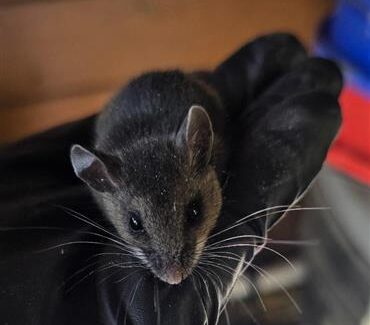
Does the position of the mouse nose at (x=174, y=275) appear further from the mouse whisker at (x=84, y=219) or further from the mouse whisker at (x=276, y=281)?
the mouse whisker at (x=276, y=281)

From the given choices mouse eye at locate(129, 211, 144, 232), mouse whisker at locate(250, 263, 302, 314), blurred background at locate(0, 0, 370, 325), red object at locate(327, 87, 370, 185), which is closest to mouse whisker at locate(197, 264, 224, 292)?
mouse eye at locate(129, 211, 144, 232)

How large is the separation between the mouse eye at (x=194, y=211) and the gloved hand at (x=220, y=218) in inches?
1.7

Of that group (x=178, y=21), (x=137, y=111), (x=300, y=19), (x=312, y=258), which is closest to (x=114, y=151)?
(x=137, y=111)

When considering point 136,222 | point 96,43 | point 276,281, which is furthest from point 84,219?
point 96,43

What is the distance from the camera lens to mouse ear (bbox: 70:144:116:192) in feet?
3.15

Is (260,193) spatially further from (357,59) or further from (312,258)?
(357,59)

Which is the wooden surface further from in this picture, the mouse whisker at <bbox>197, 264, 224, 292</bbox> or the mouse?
the mouse whisker at <bbox>197, 264, 224, 292</bbox>

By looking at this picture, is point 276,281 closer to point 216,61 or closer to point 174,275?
point 174,275

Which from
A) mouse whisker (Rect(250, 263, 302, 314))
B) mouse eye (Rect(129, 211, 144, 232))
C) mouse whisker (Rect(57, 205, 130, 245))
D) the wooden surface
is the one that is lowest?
mouse whisker (Rect(250, 263, 302, 314))

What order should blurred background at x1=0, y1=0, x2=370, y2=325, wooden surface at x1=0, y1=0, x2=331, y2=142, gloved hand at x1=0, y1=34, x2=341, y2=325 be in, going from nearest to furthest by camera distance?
1. gloved hand at x1=0, y1=34, x2=341, y2=325
2. blurred background at x1=0, y1=0, x2=370, y2=325
3. wooden surface at x1=0, y1=0, x2=331, y2=142

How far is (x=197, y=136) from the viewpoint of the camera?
1.03 metres

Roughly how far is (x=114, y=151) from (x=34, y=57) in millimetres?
734

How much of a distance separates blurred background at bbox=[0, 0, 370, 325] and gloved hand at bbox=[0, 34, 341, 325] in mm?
352

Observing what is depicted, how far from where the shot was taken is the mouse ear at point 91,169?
37.8 inches
